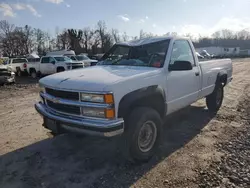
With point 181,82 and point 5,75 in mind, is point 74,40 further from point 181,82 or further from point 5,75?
point 181,82

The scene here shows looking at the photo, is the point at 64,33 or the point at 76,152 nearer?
the point at 76,152

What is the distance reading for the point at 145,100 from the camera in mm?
3867

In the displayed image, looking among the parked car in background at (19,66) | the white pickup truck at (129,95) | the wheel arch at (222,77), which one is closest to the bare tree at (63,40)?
the parked car in background at (19,66)

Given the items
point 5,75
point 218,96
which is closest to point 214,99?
point 218,96

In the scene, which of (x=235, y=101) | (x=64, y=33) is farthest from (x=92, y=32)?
(x=235, y=101)

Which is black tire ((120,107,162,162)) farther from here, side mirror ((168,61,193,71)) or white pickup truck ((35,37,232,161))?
side mirror ((168,61,193,71))

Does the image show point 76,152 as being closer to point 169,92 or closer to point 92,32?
point 169,92

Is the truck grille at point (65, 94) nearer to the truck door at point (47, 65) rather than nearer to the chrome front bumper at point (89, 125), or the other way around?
the chrome front bumper at point (89, 125)

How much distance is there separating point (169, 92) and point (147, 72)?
729mm

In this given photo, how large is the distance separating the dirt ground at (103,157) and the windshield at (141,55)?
1.58 m

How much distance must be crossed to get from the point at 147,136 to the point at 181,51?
208cm

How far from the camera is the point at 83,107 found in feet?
11.0

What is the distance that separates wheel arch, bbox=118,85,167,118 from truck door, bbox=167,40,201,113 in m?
0.24

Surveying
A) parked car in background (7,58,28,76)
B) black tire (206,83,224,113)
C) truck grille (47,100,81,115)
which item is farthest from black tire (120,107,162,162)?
parked car in background (7,58,28,76)
